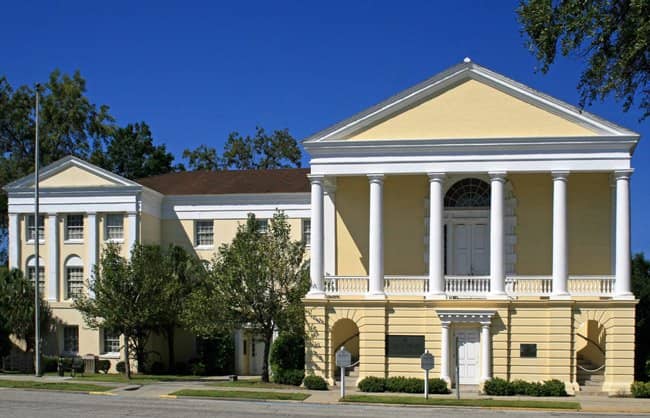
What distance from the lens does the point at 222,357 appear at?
140 ft

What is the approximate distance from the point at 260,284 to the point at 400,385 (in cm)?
673

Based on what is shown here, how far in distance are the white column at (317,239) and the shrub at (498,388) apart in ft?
23.5

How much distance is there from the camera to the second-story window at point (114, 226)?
140 feet

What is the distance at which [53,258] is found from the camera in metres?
43.2

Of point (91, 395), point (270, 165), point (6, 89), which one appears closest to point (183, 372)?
point (91, 395)

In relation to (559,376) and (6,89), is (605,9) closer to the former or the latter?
(559,376)

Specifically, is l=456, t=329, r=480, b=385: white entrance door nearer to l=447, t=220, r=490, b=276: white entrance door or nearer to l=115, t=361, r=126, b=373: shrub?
l=447, t=220, r=490, b=276: white entrance door

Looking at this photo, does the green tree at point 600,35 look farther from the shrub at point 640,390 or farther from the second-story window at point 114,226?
the second-story window at point 114,226

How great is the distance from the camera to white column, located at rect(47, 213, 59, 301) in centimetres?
4322

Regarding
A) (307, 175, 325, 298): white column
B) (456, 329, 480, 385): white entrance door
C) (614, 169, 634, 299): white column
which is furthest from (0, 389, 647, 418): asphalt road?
(614, 169, 634, 299): white column

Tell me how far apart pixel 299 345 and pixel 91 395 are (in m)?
9.45

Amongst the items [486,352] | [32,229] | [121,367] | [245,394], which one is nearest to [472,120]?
[486,352]

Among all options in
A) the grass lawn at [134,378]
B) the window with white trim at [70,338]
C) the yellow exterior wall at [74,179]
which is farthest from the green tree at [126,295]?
the yellow exterior wall at [74,179]

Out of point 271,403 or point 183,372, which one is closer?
point 271,403
